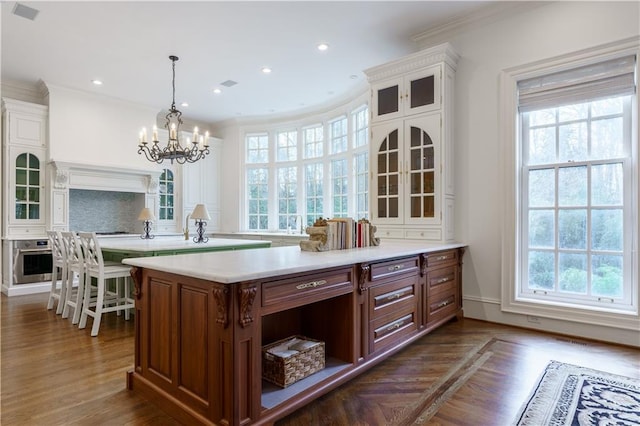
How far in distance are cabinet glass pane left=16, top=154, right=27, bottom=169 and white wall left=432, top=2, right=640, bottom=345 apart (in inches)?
239

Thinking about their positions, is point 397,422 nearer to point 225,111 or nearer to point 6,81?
point 225,111

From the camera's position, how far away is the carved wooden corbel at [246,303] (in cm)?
163

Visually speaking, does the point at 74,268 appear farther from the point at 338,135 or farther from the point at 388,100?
the point at 338,135

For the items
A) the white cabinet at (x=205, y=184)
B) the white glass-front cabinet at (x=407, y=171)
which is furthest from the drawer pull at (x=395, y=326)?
the white cabinet at (x=205, y=184)

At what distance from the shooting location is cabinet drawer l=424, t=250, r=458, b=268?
318 centimetres

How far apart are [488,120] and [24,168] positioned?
6386 mm

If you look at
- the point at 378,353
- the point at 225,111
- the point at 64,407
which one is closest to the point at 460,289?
the point at 378,353

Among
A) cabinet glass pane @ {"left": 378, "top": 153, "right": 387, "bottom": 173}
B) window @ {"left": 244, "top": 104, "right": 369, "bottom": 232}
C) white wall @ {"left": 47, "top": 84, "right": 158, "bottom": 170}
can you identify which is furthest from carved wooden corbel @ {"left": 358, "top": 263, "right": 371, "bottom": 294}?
white wall @ {"left": 47, "top": 84, "right": 158, "bottom": 170}

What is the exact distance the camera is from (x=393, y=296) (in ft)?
8.89

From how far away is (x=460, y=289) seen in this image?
382 cm

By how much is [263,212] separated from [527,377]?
5.73m

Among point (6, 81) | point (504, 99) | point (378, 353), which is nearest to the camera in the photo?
point (378, 353)

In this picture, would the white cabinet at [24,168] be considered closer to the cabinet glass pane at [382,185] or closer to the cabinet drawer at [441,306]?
the cabinet glass pane at [382,185]

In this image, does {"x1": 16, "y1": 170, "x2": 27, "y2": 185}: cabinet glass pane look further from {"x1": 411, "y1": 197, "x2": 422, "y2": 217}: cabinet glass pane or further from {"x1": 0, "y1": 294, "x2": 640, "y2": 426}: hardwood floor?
{"x1": 411, "y1": 197, "x2": 422, "y2": 217}: cabinet glass pane
